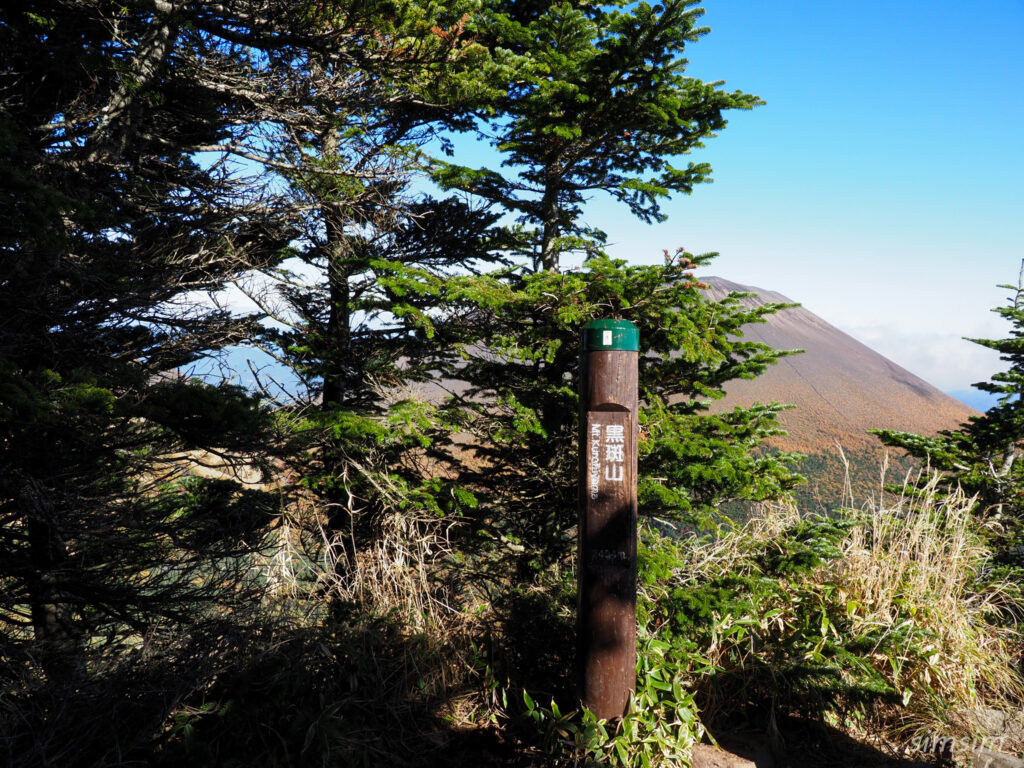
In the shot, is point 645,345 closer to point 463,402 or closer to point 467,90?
point 463,402

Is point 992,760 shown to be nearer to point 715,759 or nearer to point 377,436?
point 715,759

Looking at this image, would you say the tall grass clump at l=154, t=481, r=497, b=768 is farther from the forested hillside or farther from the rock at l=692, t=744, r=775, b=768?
the rock at l=692, t=744, r=775, b=768

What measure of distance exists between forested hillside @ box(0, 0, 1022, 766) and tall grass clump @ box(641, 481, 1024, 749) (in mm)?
30

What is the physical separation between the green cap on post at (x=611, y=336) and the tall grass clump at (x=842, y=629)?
1.80 metres

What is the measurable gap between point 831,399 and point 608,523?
1653cm

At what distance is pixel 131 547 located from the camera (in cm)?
472

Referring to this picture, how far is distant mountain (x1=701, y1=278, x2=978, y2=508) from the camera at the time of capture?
13.9 m

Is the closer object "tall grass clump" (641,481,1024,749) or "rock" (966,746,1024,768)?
"rock" (966,746,1024,768)

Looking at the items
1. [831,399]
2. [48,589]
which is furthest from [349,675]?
[831,399]

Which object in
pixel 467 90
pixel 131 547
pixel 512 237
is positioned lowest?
pixel 131 547

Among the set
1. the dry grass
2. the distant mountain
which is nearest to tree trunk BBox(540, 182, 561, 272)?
the dry grass

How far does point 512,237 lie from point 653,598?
3.86 metres

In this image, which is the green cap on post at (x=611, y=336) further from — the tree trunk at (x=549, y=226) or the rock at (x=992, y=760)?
the tree trunk at (x=549, y=226)

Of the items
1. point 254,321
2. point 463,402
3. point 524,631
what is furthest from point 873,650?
point 254,321
